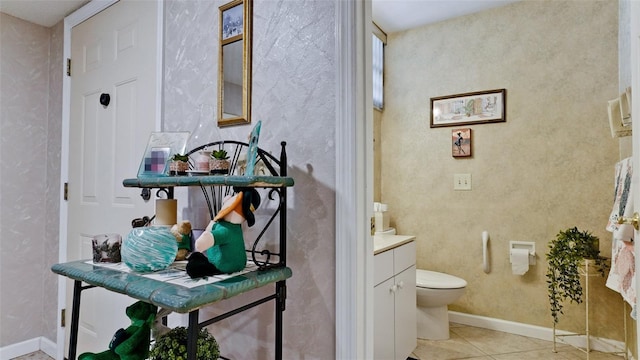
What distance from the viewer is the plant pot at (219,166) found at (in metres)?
1.22

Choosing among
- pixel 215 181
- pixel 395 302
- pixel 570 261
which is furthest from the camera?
pixel 570 261

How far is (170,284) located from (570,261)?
93.9 inches

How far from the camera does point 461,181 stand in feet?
9.38

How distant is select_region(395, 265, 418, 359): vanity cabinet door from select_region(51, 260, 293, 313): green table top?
3.38 feet

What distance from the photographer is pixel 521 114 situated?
104 inches

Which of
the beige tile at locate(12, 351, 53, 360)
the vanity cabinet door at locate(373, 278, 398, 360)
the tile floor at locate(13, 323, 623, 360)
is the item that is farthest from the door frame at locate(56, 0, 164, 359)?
the vanity cabinet door at locate(373, 278, 398, 360)

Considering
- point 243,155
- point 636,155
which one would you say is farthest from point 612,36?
point 243,155

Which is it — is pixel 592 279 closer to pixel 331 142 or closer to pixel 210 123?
pixel 331 142

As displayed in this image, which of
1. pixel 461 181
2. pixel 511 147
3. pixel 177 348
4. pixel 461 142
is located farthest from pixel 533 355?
pixel 177 348

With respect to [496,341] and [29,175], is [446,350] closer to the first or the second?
[496,341]

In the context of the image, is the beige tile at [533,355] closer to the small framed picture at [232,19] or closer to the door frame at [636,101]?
the door frame at [636,101]

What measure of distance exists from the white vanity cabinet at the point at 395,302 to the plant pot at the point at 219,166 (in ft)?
2.81

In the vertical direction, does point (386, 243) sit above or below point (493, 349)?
above

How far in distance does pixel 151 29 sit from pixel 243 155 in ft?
3.20
